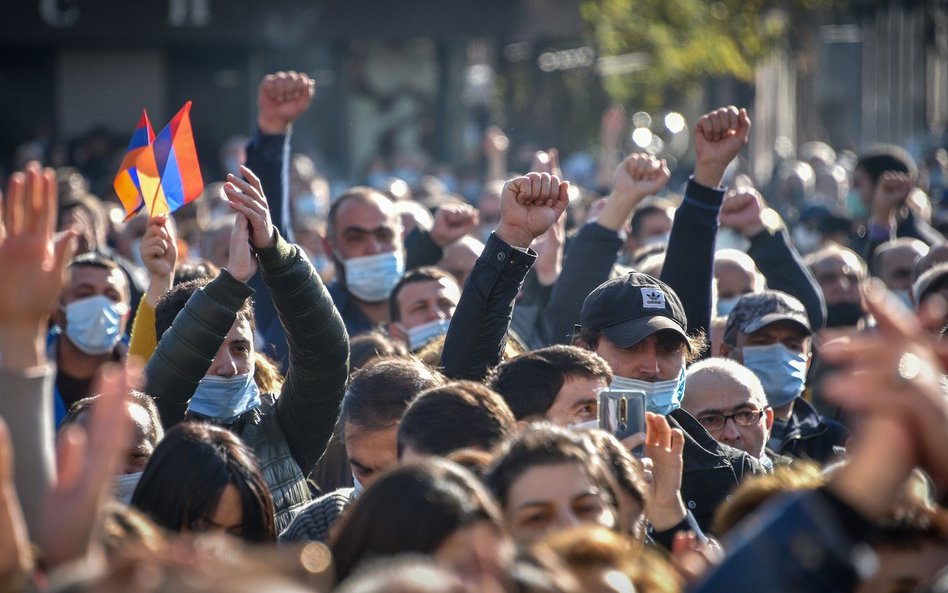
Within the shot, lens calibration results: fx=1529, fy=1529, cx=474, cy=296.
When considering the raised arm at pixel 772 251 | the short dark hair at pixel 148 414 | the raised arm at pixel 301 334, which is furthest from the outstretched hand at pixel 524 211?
the raised arm at pixel 772 251

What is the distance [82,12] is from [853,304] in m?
15.0

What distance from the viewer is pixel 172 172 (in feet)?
19.9

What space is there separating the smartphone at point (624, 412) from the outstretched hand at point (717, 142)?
193 cm

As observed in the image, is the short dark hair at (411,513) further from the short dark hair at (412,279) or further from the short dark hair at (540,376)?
the short dark hair at (412,279)

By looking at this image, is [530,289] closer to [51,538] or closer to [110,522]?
[110,522]

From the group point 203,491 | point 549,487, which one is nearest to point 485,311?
point 203,491

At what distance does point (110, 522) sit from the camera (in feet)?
11.1

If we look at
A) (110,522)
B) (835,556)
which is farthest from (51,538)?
(835,556)

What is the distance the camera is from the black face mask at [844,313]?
8.53 meters

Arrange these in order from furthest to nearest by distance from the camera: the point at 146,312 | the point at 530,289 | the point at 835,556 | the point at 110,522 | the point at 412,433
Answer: the point at 530,289 → the point at 146,312 → the point at 412,433 → the point at 110,522 → the point at 835,556

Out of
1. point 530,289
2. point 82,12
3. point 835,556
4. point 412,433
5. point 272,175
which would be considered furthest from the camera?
point 82,12

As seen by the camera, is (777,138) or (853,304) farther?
(777,138)

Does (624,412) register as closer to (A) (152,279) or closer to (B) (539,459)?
(B) (539,459)

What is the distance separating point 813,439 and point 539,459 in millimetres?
2730
